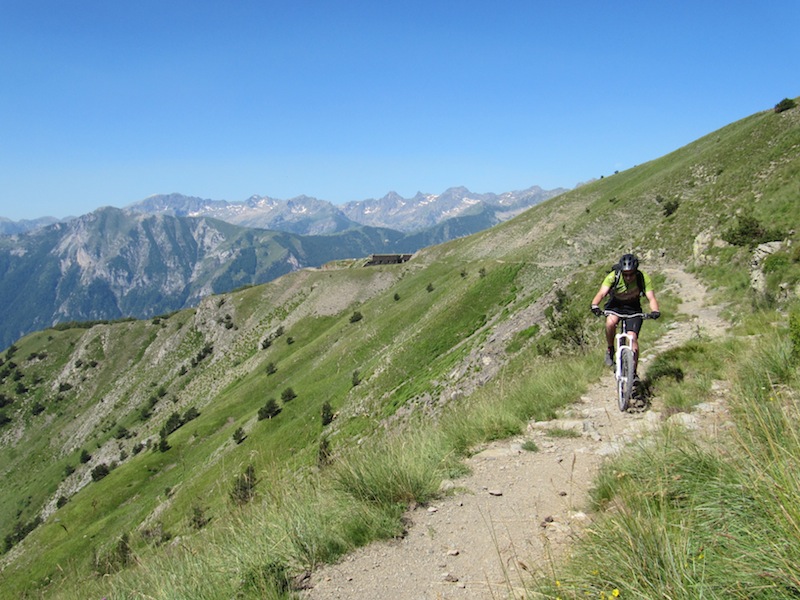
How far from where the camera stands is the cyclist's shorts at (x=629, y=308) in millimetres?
9609

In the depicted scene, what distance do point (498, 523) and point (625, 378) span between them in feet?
16.8

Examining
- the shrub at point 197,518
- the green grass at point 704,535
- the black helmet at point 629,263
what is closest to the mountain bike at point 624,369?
the black helmet at point 629,263

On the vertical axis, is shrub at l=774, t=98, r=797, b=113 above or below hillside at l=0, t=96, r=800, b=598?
above

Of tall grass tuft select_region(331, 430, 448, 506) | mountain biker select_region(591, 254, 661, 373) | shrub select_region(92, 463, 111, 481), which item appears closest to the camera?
tall grass tuft select_region(331, 430, 448, 506)

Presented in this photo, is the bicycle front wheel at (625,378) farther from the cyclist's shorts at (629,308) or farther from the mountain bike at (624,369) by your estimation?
the cyclist's shorts at (629,308)

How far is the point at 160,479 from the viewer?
60.1 metres

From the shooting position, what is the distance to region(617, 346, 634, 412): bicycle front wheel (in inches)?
346

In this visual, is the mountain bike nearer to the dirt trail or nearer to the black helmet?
the dirt trail

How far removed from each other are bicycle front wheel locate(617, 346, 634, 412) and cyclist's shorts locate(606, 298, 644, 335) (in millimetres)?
764

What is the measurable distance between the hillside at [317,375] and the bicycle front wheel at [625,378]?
1.27 metres

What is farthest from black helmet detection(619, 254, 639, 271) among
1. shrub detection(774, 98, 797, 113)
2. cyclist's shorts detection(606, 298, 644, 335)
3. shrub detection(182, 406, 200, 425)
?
shrub detection(182, 406, 200, 425)

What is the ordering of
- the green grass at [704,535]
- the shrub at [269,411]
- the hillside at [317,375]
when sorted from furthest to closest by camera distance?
the shrub at [269,411] < the hillside at [317,375] < the green grass at [704,535]

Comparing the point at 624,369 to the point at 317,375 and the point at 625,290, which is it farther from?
the point at 317,375

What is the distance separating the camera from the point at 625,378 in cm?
891
